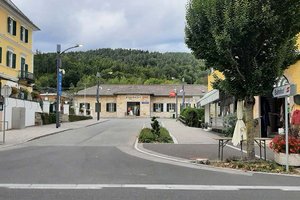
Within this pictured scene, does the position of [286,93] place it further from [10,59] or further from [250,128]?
[10,59]

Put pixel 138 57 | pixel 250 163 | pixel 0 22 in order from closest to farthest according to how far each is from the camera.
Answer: pixel 250 163 < pixel 0 22 < pixel 138 57

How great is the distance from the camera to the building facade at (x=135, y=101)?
88125mm

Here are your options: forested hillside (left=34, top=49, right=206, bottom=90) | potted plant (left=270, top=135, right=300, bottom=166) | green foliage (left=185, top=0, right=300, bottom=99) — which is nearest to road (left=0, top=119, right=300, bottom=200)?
potted plant (left=270, top=135, right=300, bottom=166)

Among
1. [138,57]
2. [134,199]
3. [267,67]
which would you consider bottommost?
[134,199]

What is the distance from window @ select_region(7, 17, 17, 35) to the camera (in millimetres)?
43994

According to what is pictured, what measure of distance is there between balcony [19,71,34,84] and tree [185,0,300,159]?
119ft

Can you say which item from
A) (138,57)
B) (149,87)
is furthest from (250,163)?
(138,57)

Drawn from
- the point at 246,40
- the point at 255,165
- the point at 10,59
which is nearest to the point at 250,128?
the point at 255,165

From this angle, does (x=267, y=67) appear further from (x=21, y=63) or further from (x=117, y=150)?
(x=21, y=63)

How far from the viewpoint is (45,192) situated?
891cm

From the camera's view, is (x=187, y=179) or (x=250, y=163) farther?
(x=250, y=163)

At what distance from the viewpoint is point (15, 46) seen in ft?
152

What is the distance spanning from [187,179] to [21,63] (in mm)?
40985

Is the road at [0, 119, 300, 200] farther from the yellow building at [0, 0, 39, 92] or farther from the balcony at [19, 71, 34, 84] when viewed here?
the balcony at [19, 71, 34, 84]
